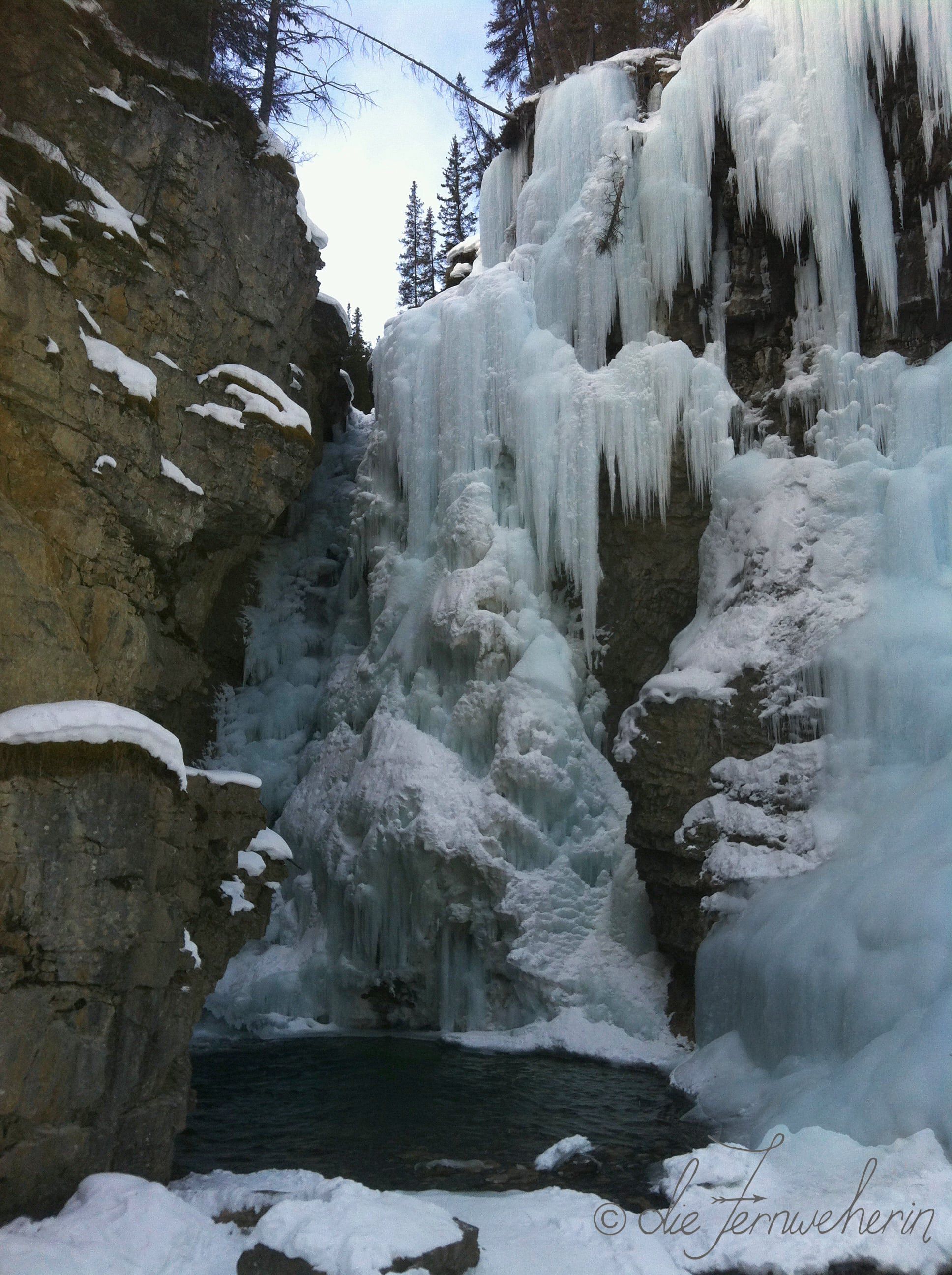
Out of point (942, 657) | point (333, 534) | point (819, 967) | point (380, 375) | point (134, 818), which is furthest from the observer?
point (333, 534)

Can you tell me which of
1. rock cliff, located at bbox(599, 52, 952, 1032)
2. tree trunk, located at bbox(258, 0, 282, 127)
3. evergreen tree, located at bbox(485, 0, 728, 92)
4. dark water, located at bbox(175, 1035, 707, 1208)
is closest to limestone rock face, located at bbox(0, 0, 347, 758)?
tree trunk, located at bbox(258, 0, 282, 127)

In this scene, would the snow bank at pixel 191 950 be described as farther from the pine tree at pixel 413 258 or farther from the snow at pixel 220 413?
the pine tree at pixel 413 258

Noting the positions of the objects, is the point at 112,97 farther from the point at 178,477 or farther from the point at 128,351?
the point at 178,477

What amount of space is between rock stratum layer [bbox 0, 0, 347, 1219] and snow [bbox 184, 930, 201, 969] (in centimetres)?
7

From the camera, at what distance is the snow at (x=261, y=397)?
1063cm

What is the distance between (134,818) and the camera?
657 cm

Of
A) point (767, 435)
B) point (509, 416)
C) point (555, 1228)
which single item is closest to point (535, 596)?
point (509, 416)

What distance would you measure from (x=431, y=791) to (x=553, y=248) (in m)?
8.01

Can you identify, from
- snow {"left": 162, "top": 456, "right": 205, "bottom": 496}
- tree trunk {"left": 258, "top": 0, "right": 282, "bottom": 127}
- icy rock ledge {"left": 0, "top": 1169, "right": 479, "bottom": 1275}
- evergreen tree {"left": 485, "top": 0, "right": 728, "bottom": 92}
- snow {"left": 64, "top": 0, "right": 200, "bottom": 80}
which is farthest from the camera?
evergreen tree {"left": 485, "top": 0, "right": 728, "bottom": 92}

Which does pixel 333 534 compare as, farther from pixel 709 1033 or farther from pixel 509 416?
pixel 709 1033

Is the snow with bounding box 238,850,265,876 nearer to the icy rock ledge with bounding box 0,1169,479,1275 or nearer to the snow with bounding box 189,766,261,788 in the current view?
the snow with bounding box 189,766,261,788

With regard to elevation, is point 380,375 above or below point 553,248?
below

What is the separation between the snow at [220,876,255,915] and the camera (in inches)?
357

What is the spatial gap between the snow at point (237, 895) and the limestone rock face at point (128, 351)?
1881 mm
